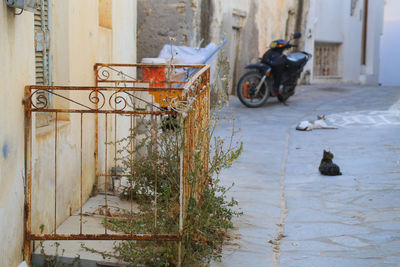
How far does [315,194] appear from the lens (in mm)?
5824

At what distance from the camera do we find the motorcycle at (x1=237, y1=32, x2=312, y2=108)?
39.4 feet

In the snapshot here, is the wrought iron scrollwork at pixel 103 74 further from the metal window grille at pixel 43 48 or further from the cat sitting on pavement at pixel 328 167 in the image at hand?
the cat sitting on pavement at pixel 328 167

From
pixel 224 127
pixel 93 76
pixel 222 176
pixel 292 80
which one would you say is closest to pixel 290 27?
pixel 292 80

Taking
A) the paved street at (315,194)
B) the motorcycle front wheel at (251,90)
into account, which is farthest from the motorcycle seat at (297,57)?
the paved street at (315,194)

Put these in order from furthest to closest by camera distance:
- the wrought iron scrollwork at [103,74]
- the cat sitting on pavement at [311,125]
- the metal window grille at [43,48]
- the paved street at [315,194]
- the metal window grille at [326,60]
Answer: the metal window grille at [326,60]
the cat sitting on pavement at [311,125]
the wrought iron scrollwork at [103,74]
the metal window grille at [43,48]
the paved street at [315,194]

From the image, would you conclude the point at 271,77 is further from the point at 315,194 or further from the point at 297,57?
the point at 315,194

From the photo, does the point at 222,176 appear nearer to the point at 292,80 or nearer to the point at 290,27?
the point at 292,80

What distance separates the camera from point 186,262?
3.54 m

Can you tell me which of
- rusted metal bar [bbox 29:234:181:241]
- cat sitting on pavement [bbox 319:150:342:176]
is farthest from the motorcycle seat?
rusted metal bar [bbox 29:234:181:241]

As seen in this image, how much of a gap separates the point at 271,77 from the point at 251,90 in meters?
0.52

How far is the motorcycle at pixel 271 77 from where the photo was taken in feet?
39.4

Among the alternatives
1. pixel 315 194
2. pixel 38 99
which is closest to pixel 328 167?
pixel 315 194

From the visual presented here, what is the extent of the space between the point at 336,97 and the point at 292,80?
2.73 m

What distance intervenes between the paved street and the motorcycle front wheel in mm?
1108
